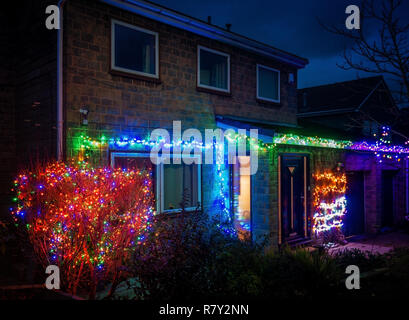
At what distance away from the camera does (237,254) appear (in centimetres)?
539

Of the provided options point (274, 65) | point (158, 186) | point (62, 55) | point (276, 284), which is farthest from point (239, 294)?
point (274, 65)

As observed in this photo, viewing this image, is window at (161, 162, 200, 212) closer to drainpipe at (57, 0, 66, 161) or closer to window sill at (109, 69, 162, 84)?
window sill at (109, 69, 162, 84)

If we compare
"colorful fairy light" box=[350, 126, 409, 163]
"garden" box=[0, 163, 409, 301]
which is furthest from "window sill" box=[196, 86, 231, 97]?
"colorful fairy light" box=[350, 126, 409, 163]

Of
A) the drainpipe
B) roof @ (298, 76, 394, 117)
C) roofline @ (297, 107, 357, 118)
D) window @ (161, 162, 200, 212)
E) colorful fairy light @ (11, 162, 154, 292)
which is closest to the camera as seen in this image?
colorful fairy light @ (11, 162, 154, 292)

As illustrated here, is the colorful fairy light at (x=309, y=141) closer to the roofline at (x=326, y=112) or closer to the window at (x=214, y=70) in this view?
the window at (x=214, y=70)

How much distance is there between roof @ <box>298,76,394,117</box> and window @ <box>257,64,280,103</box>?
6.47 m

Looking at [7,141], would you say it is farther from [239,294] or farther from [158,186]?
[239,294]

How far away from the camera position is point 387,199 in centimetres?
1486

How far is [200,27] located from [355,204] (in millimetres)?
8306

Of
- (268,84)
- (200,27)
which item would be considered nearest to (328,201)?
(268,84)

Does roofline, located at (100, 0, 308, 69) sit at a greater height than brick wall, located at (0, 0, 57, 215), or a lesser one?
greater

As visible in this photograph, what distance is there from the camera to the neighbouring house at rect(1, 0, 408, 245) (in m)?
7.37

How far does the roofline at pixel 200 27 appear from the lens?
8016 mm

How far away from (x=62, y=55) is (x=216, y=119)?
13.7 ft
